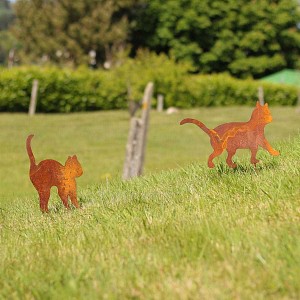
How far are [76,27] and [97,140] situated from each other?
32.4 meters

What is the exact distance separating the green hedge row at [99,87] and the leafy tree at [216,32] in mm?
18399

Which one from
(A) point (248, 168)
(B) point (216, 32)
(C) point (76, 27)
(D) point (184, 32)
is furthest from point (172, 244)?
(B) point (216, 32)

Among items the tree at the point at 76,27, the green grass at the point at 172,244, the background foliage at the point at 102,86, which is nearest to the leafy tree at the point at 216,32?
the tree at the point at 76,27

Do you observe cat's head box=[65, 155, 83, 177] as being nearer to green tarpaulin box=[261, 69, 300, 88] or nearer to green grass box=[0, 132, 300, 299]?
green grass box=[0, 132, 300, 299]

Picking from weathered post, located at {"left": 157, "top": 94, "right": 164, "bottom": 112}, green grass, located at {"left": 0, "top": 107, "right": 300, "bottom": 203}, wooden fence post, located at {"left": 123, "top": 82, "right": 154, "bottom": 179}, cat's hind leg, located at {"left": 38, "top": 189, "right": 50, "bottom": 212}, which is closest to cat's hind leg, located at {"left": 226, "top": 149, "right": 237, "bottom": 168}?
cat's hind leg, located at {"left": 38, "top": 189, "right": 50, "bottom": 212}

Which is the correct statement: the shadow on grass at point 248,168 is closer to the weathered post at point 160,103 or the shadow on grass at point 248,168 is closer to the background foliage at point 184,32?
the weathered post at point 160,103

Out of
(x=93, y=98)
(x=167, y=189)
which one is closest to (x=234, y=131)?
(x=167, y=189)

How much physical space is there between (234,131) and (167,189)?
0.82m

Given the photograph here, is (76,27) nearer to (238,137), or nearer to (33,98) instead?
(33,98)

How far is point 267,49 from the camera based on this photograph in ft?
205

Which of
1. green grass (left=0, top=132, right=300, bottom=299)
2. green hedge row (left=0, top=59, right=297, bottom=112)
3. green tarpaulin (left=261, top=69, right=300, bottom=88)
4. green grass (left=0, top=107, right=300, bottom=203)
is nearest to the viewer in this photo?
green grass (left=0, top=132, right=300, bottom=299)

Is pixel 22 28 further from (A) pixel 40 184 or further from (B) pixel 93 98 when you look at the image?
(A) pixel 40 184

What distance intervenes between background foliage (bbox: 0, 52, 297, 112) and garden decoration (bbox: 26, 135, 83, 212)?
27.9m

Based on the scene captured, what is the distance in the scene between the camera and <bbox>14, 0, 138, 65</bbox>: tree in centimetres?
5466
